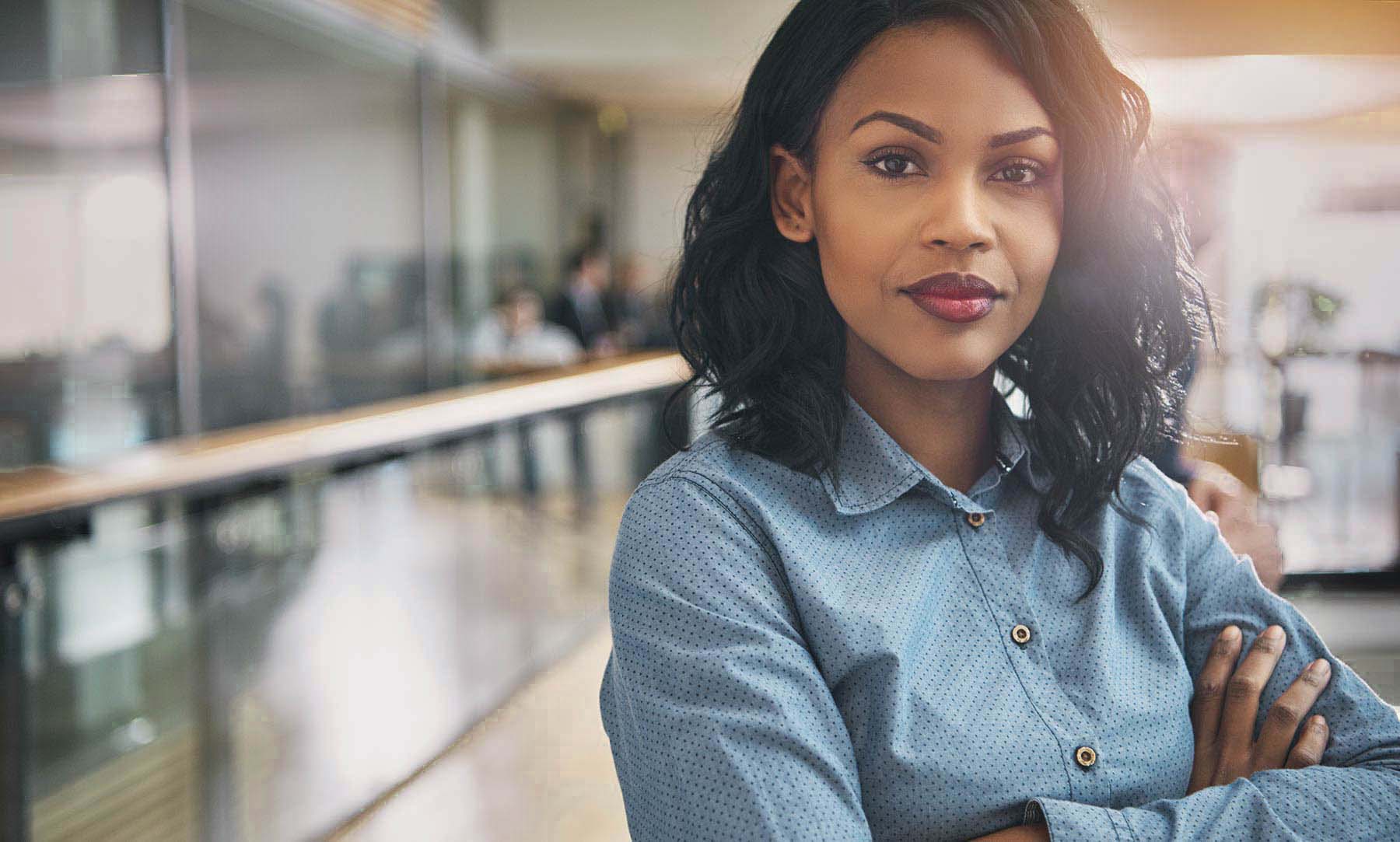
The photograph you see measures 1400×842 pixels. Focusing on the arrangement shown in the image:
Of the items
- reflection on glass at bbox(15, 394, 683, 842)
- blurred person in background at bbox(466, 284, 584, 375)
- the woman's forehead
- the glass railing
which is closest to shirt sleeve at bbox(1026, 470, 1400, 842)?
the woman's forehead

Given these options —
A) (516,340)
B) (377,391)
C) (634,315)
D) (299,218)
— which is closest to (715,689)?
(299,218)

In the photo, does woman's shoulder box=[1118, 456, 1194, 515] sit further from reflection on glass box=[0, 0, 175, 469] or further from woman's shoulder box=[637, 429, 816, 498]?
reflection on glass box=[0, 0, 175, 469]

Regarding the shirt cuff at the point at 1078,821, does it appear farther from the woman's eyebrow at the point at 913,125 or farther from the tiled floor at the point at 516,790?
the tiled floor at the point at 516,790

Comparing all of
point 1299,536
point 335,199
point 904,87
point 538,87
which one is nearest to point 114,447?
point 335,199

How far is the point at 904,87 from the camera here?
41.0 inches

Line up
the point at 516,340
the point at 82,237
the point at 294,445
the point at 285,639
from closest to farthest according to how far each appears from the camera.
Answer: the point at 285,639 → the point at 294,445 → the point at 82,237 → the point at 516,340

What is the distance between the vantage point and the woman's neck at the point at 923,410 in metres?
1.16

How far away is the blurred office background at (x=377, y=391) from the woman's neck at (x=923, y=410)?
23cm

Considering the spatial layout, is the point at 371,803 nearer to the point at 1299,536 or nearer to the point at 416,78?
the point at 1299,536

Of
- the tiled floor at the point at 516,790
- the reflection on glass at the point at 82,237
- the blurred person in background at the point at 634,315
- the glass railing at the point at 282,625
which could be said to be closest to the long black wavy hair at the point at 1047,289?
the glass railing at the point at 282,625

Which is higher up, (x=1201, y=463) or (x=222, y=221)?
(x=222, y=221)

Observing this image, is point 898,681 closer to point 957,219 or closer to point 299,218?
point 957,219

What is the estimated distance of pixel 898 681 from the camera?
3.26ft

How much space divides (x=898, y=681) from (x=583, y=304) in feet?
30.0
